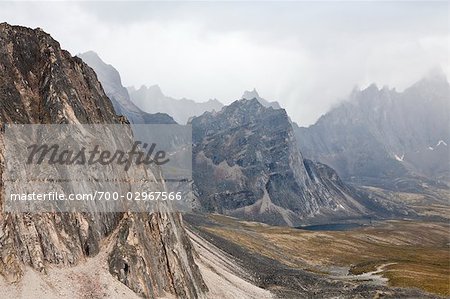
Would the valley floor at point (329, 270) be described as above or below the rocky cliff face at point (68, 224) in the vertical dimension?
below

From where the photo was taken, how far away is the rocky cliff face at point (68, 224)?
51.8 metres

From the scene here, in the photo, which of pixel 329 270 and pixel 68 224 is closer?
pixel 68 224

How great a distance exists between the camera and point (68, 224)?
185ft

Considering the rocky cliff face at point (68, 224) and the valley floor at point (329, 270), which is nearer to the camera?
the rocky cliff face at point (68, 224)

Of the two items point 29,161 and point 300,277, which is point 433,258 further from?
point 29,161

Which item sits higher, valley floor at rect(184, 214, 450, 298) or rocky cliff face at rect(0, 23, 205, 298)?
rocky cliff face at rect(0, 23, 205, 298)

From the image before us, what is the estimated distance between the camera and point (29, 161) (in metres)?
57.1

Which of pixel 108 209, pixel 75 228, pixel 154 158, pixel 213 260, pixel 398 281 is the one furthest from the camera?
pixel 398 281

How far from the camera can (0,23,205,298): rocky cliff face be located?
51.8 metres

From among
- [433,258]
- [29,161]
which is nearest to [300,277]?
[29,161]

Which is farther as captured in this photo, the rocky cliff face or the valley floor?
the valley floor

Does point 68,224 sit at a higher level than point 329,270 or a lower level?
higher

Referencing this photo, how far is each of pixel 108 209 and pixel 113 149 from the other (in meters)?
10.9

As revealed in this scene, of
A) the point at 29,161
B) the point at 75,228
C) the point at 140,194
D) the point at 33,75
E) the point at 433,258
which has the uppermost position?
the point at 33,75
